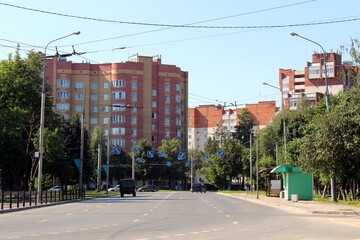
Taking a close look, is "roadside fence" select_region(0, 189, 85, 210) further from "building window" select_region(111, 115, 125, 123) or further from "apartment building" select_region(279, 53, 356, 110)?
"apartment building" select_region(279, 53, 356, 110)

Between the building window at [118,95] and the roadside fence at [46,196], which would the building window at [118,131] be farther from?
the roadside fence at [46,196]

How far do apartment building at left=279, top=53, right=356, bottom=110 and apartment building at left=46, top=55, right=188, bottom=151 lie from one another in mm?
33749

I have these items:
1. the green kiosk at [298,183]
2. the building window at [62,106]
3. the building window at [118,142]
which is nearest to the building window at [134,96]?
the building window at [118,142]

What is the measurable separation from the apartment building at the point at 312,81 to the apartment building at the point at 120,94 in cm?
3375

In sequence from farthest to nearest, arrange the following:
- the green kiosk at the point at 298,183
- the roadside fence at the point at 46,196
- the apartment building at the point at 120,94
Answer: the apartment building at the point at 120,94
the green kiosk at the point at 298,183
the roadside fence at the point at 46,196

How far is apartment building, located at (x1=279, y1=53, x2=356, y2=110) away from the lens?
453ft

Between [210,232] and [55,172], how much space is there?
4962 cm

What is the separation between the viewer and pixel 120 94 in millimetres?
116625

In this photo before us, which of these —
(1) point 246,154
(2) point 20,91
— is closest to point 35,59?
(2) point 20,91

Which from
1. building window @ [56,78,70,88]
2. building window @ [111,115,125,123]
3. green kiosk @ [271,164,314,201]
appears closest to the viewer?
green kiosk @ [271,164,314,201]

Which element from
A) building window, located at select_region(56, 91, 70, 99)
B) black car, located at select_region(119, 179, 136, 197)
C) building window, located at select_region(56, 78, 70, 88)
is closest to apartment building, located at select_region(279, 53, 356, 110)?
building window, located at select_region(56, 91, 70, 99)

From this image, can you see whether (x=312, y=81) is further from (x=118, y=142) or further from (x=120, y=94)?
(x=118, y=142)

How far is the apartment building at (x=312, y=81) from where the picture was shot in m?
138

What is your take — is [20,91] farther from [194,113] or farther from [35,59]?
[194,113]
